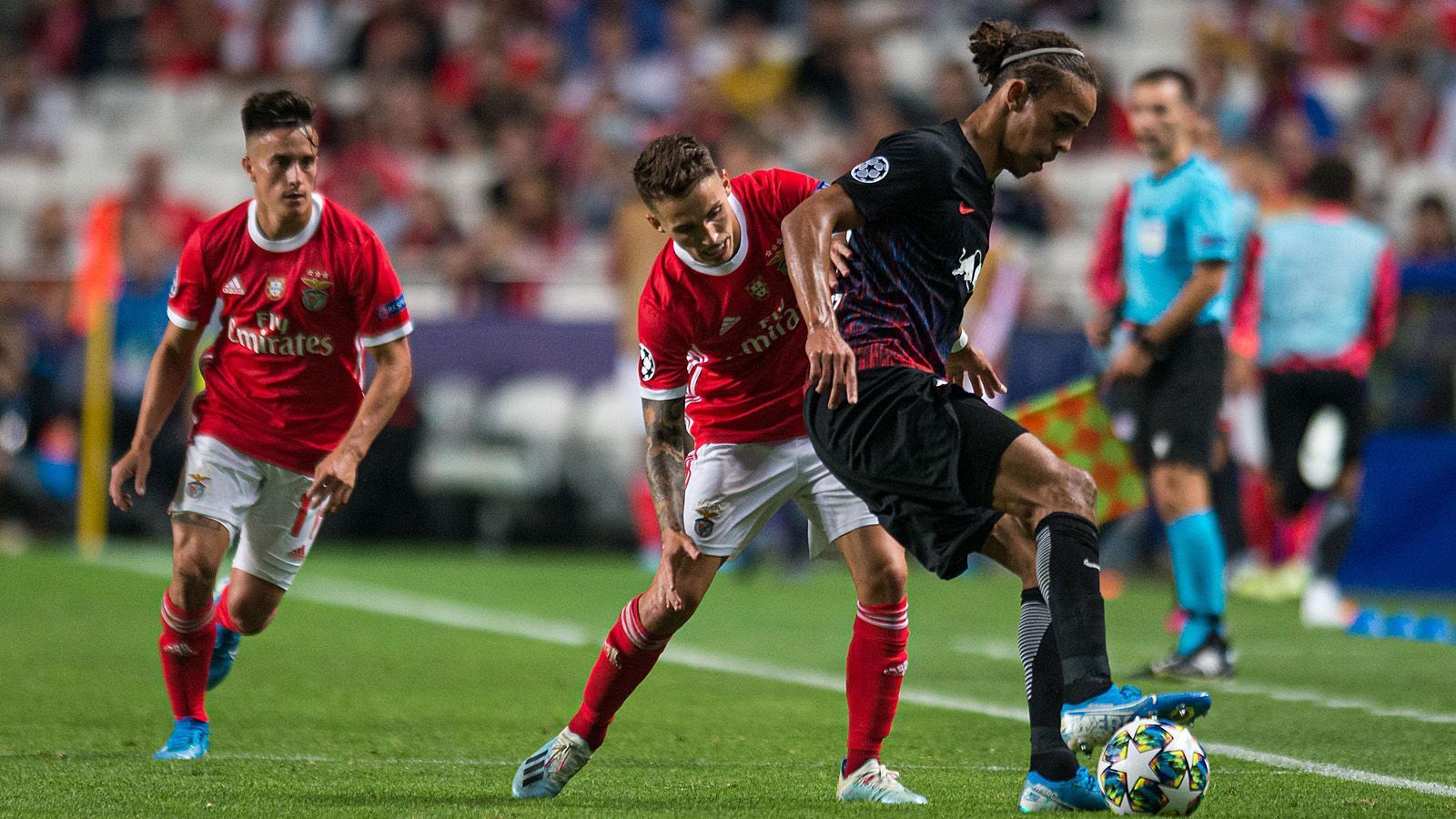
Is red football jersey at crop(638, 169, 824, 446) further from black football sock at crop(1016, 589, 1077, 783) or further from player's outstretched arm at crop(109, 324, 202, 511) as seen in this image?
player's outstretched arm at crop(109, 324, 202, 511)

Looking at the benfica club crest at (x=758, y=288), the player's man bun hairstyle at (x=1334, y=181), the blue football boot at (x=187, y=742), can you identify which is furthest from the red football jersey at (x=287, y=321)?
the player's man bun hairstyle at (x=1334, y=181)

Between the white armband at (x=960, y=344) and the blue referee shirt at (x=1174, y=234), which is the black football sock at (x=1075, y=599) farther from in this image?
the blue referee shirt at (x=1174, y=234)

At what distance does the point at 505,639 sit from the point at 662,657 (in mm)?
1043

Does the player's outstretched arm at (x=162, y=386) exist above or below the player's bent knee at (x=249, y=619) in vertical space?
above

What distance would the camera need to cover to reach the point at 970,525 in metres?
4.53

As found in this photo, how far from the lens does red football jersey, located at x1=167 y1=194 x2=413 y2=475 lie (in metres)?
5.81

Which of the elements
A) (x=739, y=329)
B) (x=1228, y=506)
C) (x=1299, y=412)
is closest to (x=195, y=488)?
(x=739, y=329)

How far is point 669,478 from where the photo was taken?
5.04 metres

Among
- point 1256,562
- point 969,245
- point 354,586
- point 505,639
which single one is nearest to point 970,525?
point 969,245

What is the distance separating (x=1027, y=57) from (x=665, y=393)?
1.26m

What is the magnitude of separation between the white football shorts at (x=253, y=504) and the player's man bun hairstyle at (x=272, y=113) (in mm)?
995

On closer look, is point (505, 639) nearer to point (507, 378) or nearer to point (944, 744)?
point (944, 744)

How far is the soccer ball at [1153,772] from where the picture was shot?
4422 millimetres

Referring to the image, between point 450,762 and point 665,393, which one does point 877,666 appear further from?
point 450,762
